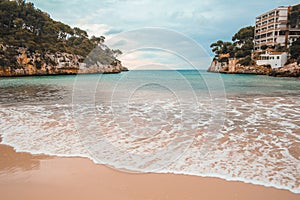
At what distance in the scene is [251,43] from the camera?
67250mm

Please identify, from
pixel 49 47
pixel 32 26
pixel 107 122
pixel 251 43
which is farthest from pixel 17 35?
pixel 251 43

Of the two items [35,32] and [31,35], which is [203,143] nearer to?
[31,35]

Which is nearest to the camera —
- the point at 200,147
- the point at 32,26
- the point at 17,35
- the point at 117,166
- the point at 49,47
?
the point at 117,166

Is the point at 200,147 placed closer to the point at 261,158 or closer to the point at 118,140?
the point at 261,158

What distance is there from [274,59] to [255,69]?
5745mm

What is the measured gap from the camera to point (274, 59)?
4869 centimetres

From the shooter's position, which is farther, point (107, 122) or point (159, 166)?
point (107, 122)

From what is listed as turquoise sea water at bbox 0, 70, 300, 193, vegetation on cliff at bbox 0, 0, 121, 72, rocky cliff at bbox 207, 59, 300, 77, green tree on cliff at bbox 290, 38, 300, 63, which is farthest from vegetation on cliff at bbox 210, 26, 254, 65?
turquoise sea water at bbox 0, 70, 300, 193

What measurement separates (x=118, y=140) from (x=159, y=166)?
156 centimetres

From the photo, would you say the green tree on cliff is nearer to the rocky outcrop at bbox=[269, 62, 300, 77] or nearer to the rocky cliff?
the rocky cliff

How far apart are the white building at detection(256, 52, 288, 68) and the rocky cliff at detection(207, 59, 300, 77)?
144 cm

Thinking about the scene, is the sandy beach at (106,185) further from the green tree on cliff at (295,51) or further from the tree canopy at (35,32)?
the green tree on cliff at (295,51)

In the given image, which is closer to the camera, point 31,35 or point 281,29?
point 31,35

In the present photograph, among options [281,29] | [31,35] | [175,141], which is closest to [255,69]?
[281,29]
